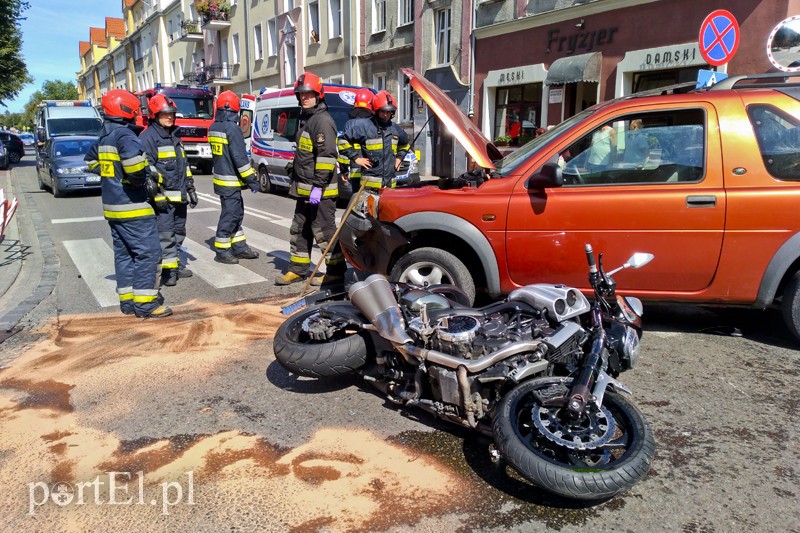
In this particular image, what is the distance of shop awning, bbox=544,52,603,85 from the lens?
1462 centimetres

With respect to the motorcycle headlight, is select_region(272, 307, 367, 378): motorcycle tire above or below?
below

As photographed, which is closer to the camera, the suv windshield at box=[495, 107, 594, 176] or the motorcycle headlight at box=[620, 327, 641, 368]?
the motorcycle headlight at box=[620, 327, 641, 368]

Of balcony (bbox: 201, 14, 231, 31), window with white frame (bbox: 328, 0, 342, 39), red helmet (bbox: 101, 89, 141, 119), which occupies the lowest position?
red helmet (bbox: 101, 89, 141, 119)

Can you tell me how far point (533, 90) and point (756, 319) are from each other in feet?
44.1

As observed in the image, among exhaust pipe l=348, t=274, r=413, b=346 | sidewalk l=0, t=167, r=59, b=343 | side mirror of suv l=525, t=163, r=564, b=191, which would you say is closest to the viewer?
exhaust pipe l=348, t=274, r=413, b=346

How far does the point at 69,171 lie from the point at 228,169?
31.1 ft

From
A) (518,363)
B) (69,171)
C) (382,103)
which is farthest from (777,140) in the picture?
(69,171)

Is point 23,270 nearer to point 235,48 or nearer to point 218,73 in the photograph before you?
point 235,48

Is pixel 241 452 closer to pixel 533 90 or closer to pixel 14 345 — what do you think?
pixel 14 345

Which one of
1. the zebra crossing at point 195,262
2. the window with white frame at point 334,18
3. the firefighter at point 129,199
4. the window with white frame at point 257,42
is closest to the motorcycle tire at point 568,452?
the firefighter at point 129,199

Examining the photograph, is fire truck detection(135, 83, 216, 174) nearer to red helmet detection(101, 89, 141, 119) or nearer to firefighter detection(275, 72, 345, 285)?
firefighter detection(275, 72, 345, 285)

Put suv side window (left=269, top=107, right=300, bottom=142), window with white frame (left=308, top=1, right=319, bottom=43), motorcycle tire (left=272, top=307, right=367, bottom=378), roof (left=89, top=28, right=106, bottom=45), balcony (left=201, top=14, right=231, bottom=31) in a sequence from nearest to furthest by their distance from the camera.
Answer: motorcycle tire (left=272, top=307, right=367, bottom=378), suv side window (left=269, top=107, right=300, bottom=142), window with white frame (left=308, top=1, right=319, bottom=43), balcony (left=201, top=14, right=231, bottom=31), roof (left=89, top=28, right=106, bottom=45)

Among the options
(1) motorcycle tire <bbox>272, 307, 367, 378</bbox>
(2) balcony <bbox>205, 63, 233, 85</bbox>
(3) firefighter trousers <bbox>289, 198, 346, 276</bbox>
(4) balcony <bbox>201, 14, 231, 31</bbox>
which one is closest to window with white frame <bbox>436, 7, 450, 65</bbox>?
(3) firefighter trousers <bbox>289, 198, 346, 276</bbox>

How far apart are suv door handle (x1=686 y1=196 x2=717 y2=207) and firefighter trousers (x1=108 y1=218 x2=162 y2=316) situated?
457cm
